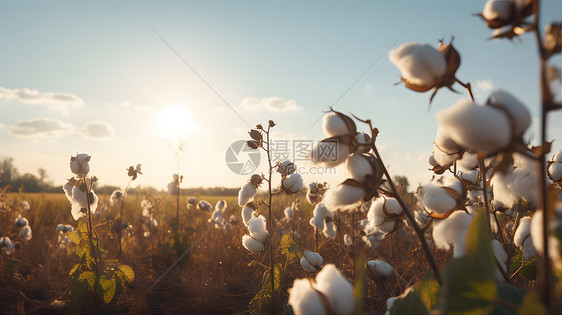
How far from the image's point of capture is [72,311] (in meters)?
2.61

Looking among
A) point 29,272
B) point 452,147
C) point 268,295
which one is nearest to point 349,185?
point 452,147

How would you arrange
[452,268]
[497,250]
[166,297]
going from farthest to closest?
1. [166,297]
2. [497,250]
3. [452,268]

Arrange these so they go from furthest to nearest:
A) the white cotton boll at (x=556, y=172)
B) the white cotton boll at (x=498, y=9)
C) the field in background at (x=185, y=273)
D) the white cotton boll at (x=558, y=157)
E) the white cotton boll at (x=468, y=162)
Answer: the field in background at (x=185, y=273)
the white cotton boll at (x=558, y=157)
the white cotton boll at (x=556, y=172)
the white cotton boll at (x=468, y=162)
the white cotton boll at (x=498, y=9)

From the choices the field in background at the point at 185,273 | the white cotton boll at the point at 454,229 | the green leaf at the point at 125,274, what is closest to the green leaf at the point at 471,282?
the white cotton boll at the point at 454,229

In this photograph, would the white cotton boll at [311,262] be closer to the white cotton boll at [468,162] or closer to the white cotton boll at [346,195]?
the white cotton boll at [468,162]

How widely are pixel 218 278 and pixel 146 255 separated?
156cm

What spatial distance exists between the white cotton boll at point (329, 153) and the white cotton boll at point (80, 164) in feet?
7.35

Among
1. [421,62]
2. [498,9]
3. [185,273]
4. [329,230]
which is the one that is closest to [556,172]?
[498,9]

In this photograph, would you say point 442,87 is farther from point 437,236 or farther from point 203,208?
point 203,208

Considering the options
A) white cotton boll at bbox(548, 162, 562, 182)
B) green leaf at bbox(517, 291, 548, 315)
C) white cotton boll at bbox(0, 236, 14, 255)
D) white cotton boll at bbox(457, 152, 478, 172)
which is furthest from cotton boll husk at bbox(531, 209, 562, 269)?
white cotton boll at bbox(0, 236, 14, 255)

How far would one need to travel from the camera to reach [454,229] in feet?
3.35

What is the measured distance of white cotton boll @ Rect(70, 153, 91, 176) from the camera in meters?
Answer: 2.62

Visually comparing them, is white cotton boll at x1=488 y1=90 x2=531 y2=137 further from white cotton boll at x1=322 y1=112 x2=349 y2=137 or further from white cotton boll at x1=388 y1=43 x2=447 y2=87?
white cotton boll at x1=322 y1=112 x2=349 y2=137

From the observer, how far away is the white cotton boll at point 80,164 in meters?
2.62
